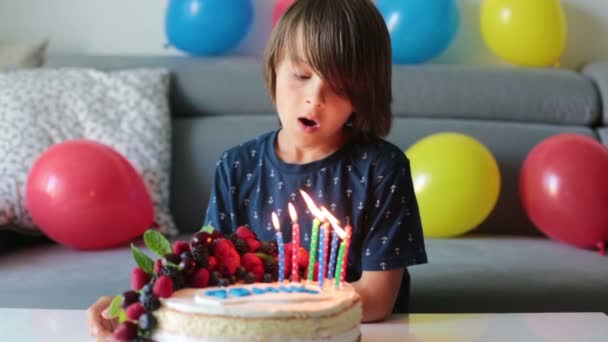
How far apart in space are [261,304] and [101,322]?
0.81 ft

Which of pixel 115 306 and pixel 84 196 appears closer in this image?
pixel 115 306

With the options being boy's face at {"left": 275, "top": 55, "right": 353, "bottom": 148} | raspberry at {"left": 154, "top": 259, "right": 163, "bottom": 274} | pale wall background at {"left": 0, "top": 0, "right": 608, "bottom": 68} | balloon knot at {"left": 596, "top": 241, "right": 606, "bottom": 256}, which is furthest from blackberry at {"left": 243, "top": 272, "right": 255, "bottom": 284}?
pale wall background at {"left": 0, "top": 0, "right": 608, "bottom": 68}

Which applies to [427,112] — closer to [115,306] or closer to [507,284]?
[507,284]

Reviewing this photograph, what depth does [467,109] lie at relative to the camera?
8.75 ft

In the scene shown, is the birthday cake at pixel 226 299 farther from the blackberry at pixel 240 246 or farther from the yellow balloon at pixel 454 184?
the yellow balloon at pixel 454 184

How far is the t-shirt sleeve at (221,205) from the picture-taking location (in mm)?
1437

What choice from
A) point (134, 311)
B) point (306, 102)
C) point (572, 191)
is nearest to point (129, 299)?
point (134, 311)

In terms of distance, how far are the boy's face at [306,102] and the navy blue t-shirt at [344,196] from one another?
121 millimetres

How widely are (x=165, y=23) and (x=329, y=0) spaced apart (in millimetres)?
1780

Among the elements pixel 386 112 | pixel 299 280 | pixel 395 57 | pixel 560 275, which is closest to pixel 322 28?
pixel 386 112

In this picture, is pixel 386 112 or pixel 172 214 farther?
pixel 172 214

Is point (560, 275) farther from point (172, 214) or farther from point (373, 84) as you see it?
point (172, 214)

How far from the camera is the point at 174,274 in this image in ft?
3.01

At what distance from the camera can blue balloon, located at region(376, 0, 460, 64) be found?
278cm
